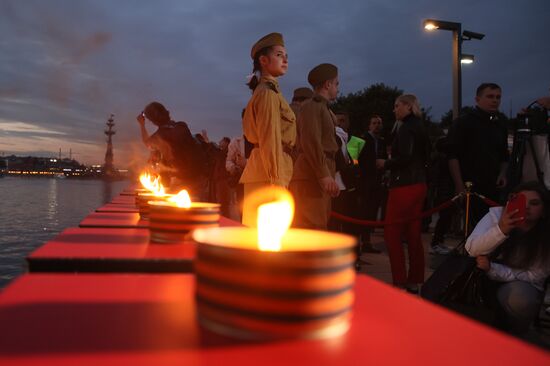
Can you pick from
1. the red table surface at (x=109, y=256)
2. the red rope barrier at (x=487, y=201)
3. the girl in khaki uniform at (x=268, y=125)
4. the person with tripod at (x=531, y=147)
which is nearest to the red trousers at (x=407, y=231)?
the red rope barrier at (x=487, y=201)

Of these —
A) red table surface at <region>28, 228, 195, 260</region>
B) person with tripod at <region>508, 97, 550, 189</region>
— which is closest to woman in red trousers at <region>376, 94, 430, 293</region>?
person with tripod at <region>508, 97, 550, 189</region>

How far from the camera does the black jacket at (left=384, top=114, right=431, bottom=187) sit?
4395 millimetres

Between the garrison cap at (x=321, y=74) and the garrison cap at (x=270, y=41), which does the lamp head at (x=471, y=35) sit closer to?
the garrison cap at (x=321, y=74)

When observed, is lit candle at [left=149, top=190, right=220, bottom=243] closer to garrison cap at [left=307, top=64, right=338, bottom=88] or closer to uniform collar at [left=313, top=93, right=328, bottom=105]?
uniform collar at [left=313, top=93, right=328, bottom=105]

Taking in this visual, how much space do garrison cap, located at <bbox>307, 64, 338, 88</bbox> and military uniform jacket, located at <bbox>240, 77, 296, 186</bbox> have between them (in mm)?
853

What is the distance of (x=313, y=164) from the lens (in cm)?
357

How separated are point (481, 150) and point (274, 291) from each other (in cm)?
453

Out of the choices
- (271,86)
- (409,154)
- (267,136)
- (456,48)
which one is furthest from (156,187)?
(456,48)

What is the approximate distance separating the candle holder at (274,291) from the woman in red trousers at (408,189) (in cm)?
393

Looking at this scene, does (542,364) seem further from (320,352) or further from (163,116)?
(163,116)

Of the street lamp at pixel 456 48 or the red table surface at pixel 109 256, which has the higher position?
the street lamp at pixel 456 48

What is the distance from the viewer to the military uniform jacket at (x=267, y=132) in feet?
9.53

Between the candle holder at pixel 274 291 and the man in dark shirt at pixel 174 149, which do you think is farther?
the man in dark shirt at pixel 174 149

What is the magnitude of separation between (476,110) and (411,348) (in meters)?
4.60
